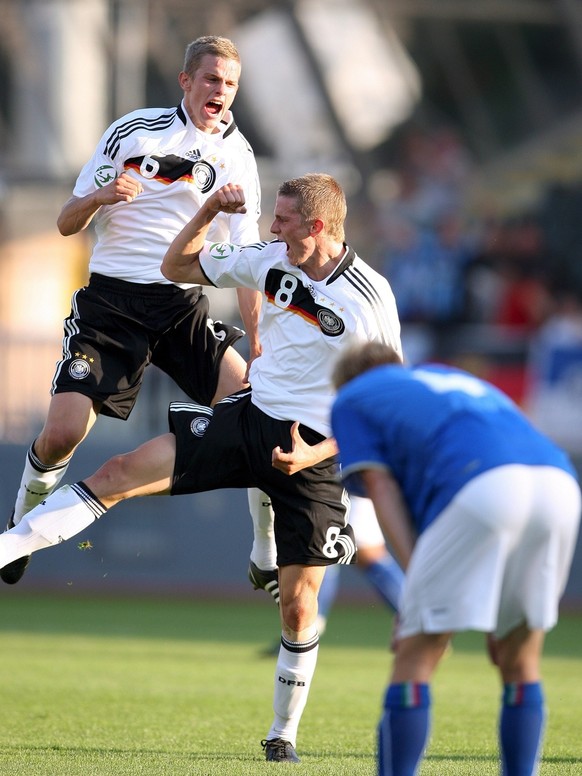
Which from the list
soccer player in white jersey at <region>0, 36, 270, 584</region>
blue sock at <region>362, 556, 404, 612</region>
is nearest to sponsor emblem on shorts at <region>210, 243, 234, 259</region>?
soccer player in white jersey at <region>0, 36, 270, 584</region>

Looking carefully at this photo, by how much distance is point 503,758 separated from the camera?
4.86 meters

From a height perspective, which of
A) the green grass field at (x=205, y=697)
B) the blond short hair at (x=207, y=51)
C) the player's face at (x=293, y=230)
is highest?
the blond short hair at (x=207, y=51)

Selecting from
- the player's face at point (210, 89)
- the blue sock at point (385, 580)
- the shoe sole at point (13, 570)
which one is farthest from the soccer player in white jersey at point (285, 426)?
the blue sock at point (385, 580)

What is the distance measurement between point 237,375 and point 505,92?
619 inches

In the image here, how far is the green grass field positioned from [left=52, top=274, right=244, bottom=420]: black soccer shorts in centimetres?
174

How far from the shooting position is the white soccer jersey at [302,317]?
646 cm

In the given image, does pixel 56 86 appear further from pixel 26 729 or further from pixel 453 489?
pixel 453 489

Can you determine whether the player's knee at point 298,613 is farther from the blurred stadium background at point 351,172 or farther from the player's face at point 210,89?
the blurred stadium background at point 351,172

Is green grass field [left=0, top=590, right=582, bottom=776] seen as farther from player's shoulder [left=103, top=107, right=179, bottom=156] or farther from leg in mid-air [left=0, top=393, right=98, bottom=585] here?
player's shoulder [left=103, top=107, right=179, bottom=156]

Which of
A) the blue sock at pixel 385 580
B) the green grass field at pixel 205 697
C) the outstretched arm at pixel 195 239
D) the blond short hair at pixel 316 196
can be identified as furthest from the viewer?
the blue sock at pixel 385 580

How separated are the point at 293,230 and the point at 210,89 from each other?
4.04 feet

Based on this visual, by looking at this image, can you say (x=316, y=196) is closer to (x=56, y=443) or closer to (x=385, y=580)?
(x=56, y=443)

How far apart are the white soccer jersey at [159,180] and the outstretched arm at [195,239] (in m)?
0.68

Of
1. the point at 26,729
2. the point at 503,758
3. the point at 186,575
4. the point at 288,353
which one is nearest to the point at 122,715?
the point at 26,729
